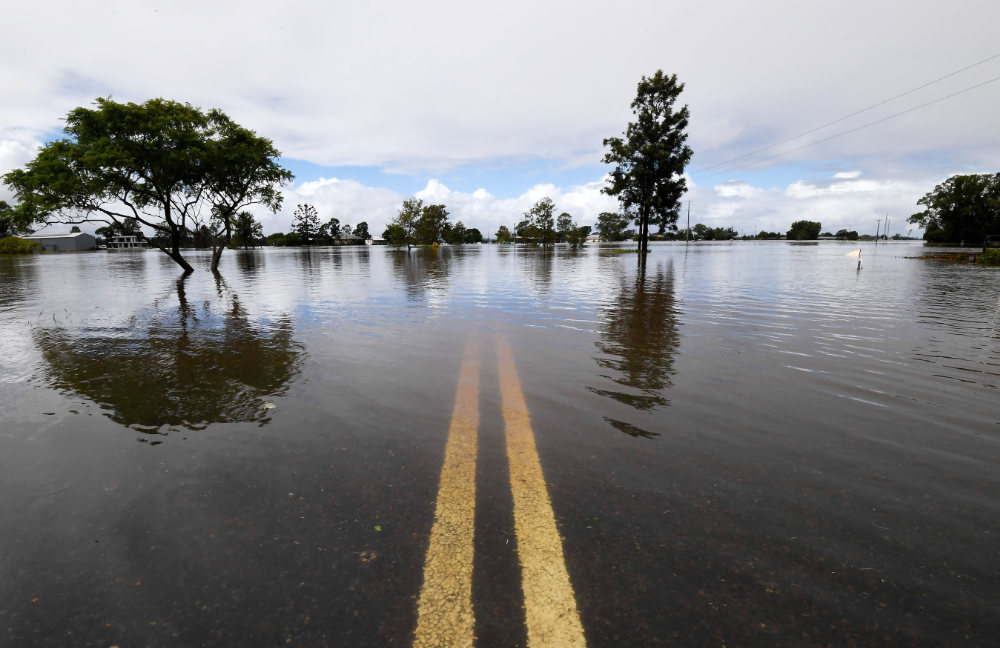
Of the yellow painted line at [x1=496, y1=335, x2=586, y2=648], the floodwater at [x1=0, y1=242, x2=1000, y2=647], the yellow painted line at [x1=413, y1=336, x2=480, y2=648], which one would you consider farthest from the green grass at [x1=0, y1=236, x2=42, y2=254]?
the yellow painted line at [x1=496, y1=335, x2=586, y2=648]

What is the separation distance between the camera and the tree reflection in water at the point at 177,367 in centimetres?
481

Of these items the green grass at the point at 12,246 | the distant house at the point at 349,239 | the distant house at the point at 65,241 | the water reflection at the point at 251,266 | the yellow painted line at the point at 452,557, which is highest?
the distant house at the point at 349,239

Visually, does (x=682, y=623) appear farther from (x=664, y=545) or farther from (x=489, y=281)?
(x=489, y=281)

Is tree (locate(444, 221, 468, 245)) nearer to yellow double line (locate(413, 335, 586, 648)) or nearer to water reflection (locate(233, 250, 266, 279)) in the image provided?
water reflection (locate(233, 250, 266, 279))

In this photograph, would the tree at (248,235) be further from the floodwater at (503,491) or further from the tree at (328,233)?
the floodwater at (503,491)

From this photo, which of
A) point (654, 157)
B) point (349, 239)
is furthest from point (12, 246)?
point (349, 239)

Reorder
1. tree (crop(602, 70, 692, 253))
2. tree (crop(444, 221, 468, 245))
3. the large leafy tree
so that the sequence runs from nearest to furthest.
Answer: the large leafy tree < tree (crop(602, 70, 692, 253)) < tree (crop(444, 221, 468, 245))

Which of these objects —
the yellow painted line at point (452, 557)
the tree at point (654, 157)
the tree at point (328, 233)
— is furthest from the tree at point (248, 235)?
the yellow painted line at point (452, 557)

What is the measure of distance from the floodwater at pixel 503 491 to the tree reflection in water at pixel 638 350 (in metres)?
0.06

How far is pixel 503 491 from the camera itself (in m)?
3.21

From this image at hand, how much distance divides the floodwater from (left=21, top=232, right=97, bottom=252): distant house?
140636 millimetres

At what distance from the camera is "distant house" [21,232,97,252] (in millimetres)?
106312

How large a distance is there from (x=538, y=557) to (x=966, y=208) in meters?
114

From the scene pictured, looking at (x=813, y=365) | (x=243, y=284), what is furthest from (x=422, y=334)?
(x=243, y=284)
